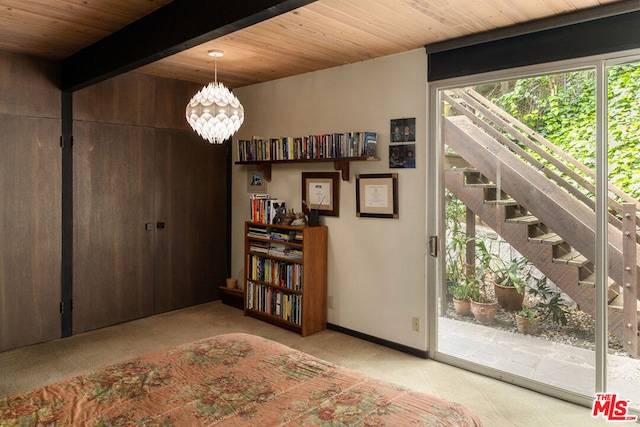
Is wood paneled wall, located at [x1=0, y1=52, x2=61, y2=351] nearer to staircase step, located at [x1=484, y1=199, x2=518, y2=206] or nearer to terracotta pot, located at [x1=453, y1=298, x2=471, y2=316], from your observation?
terracotta pot, located at [x1=453, y1=298, x2=471, y2=316]

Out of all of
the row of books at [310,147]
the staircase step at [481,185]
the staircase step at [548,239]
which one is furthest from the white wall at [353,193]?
the staircase step at [548,239]

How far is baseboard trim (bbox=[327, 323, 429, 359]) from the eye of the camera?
11.3 ft

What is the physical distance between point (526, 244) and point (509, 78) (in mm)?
1133

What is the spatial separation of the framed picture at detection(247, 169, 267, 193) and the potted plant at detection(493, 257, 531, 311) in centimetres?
256

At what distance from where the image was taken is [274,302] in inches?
165

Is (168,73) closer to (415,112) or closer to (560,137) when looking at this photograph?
(415,112)

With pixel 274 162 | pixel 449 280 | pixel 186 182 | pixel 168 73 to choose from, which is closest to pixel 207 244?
pixel 186 182

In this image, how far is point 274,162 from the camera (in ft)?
14.2

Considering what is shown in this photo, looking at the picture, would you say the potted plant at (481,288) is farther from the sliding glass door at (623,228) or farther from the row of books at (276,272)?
the row of books at (276,272)

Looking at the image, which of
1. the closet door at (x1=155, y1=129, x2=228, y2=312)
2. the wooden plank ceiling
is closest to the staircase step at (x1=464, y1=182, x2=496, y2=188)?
the wooden plank ceiling

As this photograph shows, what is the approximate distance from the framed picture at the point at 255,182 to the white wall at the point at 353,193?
25 centimetres

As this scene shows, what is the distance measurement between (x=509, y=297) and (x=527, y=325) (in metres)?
0.21

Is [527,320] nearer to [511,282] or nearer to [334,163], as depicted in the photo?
[511,282]

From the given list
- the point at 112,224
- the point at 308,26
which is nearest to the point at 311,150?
the point at 308,26
